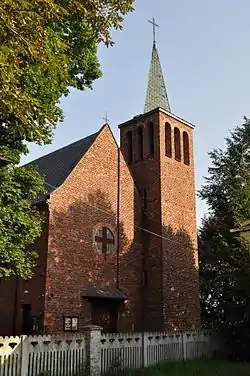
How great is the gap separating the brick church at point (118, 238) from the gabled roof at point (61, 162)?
8 centimetres

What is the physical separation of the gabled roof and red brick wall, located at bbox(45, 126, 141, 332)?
0.60 metres

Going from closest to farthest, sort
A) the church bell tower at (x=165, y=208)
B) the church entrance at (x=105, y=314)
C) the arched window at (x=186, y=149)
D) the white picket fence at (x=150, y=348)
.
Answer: the white picket fence at (x=150, y=348)
the church entrance at (x=105, y=314)
the church bell tower at (x=165, y=208)
the arched window at (x=186, y=149)

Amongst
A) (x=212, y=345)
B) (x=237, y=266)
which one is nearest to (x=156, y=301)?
(x=212, y=345)

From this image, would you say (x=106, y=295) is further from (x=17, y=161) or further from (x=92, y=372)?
(x=17, y=161)

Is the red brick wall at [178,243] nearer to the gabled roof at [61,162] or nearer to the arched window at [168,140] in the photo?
the arched window at [168,140]

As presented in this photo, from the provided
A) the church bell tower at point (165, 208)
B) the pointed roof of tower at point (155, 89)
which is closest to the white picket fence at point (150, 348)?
the church bell tower at point (165, 208)

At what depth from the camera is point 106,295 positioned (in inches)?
713

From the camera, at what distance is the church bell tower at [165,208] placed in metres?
19.8

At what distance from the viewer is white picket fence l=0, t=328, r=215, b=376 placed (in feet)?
36.8

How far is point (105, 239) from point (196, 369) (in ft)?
22.7

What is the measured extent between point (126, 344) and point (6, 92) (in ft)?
32.9

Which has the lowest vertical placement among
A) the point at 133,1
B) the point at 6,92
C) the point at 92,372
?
the point at 92,372

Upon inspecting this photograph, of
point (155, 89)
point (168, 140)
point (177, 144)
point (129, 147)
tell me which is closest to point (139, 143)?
point (129, 147)

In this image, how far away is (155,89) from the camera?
24.3 meters
